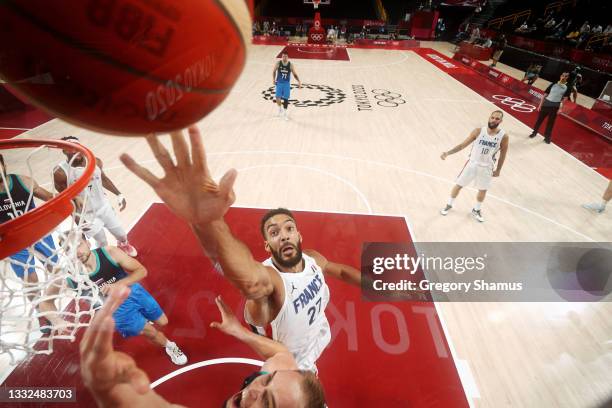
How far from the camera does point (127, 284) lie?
245 cm

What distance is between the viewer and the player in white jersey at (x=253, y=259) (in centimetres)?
106

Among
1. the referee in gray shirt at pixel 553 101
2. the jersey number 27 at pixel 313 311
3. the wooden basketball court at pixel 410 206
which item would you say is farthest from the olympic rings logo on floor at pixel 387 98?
the jersey number 27 at pixel 313 311

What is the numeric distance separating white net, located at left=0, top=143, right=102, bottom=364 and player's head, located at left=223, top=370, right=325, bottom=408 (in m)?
0.89

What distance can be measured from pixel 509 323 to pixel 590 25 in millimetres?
18609

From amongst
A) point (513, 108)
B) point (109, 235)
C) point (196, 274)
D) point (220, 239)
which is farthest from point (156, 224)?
point (513, 108)

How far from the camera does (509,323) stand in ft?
10.5

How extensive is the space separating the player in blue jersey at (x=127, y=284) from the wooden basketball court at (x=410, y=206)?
A: 0.24 m

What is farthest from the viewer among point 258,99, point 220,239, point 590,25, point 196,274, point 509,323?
point 590,25

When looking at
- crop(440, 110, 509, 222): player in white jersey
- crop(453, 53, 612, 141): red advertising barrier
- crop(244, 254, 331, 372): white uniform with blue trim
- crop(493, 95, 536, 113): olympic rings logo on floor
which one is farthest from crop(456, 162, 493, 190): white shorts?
crop(493, 95, 536, 113): olympic rings logo on floor

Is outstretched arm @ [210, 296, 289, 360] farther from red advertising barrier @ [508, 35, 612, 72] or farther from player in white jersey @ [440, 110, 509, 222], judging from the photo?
red advertising barrier @ [508, 35, 612, 72]

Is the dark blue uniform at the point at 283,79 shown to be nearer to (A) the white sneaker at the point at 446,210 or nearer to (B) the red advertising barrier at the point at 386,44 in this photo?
(A) the white sneaker at the point at 446,210

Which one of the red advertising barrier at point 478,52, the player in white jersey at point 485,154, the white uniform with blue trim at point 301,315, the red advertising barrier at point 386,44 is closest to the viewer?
the white uniform with blue trim at point 301,315

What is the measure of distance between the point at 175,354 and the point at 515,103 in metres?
10.8

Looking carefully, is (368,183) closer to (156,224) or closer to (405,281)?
(405,281)
